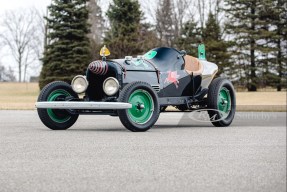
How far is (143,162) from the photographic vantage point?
7.16m

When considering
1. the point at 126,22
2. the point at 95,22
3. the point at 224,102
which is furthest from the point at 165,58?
the point at 95,22

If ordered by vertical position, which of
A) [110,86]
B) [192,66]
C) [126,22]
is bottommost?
[110,86]

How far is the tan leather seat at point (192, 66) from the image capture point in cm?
1334

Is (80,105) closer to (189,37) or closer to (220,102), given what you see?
(220,102)

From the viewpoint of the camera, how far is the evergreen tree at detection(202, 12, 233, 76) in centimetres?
5609

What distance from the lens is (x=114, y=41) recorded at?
5059cm

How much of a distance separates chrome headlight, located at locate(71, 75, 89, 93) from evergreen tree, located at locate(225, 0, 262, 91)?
45.5 metres

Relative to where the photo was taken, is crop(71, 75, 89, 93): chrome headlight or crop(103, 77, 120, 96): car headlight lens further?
crop(71, 75, 89, 93): chrome headlight

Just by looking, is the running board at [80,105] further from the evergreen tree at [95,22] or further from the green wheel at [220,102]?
the evergreen tree at [95,22]

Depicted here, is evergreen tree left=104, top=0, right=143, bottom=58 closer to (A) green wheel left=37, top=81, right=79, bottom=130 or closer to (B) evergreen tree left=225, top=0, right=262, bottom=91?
(B) evergreen tree left=225, top=0, right=262, bottom=91

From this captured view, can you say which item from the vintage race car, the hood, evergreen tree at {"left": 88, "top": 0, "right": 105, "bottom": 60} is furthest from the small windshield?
evergreen tree at {"left": 88, "top": 0, "right": 105, "bottom": 60}

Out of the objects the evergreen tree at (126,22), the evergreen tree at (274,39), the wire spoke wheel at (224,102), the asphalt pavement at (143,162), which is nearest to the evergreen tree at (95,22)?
the evergreen tree at (126,22)

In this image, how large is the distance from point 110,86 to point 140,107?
0.69 metres

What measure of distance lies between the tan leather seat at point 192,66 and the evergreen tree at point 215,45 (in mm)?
42216
